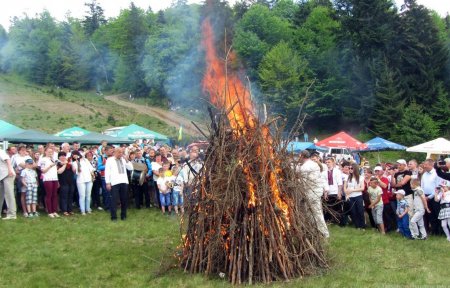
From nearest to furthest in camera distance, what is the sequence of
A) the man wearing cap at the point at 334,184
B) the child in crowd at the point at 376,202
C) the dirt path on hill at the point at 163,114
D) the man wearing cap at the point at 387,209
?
the child in crowd at the point at 376,202, the man wearing cap at the point at 387,209, the man wearing cap at the point at 334,184, the dirt path on hill at the point at 163,114

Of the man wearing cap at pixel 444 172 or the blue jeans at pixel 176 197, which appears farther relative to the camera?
the blue jeans at pixel 176 197

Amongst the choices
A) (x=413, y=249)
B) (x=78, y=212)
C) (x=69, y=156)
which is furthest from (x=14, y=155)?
(x=413, y=249)

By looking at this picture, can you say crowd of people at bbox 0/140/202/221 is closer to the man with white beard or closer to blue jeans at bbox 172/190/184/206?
blue jeans at bbox 172/190/184/206

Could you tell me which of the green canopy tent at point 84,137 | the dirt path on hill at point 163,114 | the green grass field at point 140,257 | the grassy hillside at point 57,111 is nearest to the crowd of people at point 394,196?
the green grass field at point 140,257

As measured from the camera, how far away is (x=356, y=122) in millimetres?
49844

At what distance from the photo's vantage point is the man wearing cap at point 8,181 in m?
11.1

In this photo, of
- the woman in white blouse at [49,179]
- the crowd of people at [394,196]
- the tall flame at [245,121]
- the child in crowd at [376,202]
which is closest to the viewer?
the tall flame at [245,121]

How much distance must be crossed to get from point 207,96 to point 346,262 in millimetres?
3649

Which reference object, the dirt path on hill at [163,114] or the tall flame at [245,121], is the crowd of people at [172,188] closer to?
the tall flame at [245,121]

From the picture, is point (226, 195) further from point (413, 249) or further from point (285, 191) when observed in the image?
point (413, 249)

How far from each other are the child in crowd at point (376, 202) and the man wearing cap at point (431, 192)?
0.98m

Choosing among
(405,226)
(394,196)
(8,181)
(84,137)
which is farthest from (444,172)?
(84,137)

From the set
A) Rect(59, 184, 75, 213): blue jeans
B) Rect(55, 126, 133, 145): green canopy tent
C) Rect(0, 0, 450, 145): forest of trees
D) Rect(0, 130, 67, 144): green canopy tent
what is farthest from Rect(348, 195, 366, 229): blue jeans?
Rect(0, 0, 450, 145): forest of trees

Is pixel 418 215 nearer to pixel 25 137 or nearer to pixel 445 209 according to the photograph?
pixel 445 209
